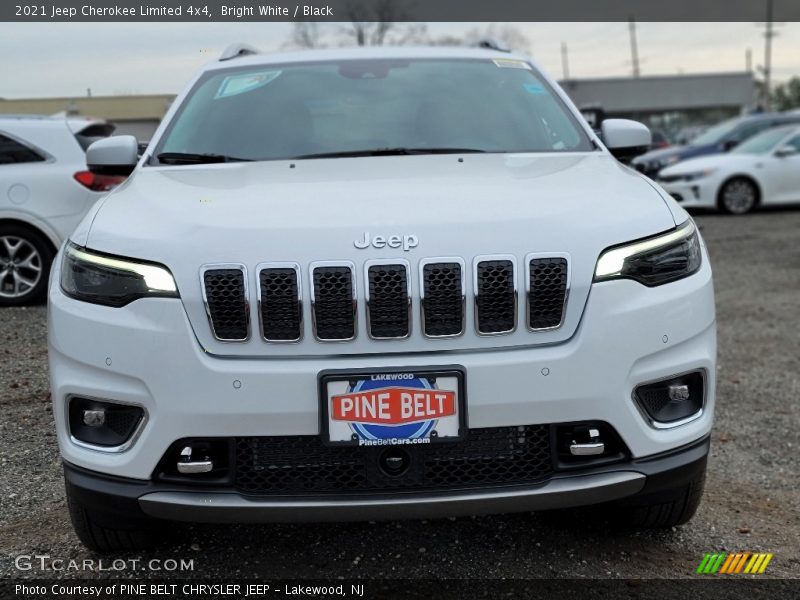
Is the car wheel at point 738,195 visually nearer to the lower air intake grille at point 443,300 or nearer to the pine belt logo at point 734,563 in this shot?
the pine belt logo at point 734,563

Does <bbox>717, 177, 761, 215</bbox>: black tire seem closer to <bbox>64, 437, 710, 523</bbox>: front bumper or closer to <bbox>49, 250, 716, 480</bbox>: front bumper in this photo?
<bbox>49, 250, 716, 480</bbox>: front bumper

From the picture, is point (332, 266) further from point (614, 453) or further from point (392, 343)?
point (614, 453)

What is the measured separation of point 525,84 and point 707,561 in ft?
7.13

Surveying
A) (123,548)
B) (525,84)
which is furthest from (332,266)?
Result: (525,84)

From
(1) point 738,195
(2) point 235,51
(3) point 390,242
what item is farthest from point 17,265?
(1) point 738,195

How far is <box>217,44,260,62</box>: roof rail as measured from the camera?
179 inches

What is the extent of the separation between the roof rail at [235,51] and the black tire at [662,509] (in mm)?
2945

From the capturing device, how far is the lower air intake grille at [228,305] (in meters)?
2.44

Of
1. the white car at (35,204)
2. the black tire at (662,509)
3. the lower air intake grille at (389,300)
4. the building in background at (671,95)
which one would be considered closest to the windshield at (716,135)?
the white car at (35,204)

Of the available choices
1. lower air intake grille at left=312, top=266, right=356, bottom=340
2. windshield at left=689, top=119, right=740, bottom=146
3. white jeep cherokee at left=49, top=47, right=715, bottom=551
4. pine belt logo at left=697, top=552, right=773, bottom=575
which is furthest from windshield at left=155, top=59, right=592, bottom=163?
windshield at left=689, top=119, right=740, bottom=146

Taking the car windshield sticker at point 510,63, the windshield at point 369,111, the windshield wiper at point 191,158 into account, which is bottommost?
the windshield wiper at point 191,158

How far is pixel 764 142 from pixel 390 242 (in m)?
13.7

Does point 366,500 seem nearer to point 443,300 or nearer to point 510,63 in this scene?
point 443,300

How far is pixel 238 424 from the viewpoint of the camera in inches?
94.2
